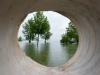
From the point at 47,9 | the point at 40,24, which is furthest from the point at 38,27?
the point at 47,9

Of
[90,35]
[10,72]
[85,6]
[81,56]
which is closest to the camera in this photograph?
[10,72]

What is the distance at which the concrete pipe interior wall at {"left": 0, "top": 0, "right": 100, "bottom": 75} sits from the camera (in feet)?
2.93

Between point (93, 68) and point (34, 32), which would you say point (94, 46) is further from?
point (34, 32)

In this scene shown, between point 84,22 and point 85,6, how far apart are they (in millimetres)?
285

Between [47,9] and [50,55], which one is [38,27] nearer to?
[50,55]

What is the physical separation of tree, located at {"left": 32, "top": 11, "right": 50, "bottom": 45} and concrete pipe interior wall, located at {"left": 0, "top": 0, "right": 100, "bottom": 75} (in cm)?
996

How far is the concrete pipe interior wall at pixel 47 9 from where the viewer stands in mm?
892

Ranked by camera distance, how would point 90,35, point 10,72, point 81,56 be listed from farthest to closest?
1. point 81,56
2. point 90,35
3. point 10,72

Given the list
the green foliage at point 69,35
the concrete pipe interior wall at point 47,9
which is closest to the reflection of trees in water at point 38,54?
the green foliage at point 69,35

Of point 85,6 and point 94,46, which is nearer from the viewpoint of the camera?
point 85,6

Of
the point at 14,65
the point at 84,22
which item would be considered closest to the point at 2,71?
the point at 14,65

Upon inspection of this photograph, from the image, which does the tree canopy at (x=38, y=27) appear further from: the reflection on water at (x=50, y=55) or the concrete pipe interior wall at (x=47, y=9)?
the concrete pipe interior wall at (x=47, y=9)

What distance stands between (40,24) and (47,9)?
33.8 feet

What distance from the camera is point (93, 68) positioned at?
133 centimetres
